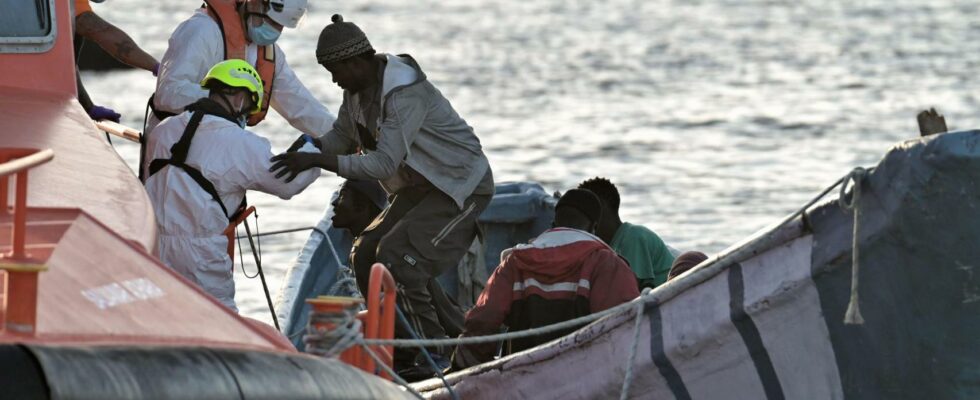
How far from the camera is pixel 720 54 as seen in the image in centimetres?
3497

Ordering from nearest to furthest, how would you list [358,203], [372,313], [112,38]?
[372,313] → [112,38] → [358,203]

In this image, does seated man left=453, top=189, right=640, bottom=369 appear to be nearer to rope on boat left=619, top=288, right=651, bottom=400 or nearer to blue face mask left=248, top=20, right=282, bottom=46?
rope on boat left=619, top=288, right=651, bottom=400

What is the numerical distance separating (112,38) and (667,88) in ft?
72.3

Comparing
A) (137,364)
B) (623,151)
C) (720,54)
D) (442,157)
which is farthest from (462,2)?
(137,364)

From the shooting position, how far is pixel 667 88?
30.7 m

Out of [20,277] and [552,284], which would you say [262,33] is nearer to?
[552,284]

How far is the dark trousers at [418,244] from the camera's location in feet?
26.9

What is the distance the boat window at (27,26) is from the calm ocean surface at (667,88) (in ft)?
23.7

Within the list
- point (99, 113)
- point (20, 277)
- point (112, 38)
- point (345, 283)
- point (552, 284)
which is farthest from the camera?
point (112, 38)

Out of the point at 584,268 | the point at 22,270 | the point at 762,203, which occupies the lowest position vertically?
the point at 762,203

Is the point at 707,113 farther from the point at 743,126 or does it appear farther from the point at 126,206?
the point at 126,206

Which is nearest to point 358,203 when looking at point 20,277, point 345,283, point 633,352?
point 345,283

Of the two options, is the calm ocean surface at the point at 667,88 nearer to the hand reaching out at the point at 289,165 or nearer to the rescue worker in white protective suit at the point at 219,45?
the rescue worker in white protective suit at the point at 219,45

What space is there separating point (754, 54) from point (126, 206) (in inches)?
1185
